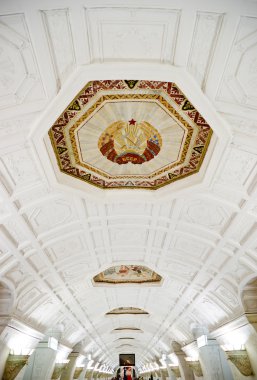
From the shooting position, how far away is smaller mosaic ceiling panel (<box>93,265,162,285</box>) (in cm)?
1587

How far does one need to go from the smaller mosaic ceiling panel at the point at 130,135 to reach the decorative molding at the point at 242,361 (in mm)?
9024

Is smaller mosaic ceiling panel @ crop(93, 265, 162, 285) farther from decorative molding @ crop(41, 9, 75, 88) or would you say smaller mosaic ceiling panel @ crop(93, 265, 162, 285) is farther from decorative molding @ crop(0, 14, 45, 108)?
decorative molding @ crop(41, 9, 75, 88)

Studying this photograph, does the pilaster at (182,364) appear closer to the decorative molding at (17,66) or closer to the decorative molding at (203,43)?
the decorative molding at (203,43)

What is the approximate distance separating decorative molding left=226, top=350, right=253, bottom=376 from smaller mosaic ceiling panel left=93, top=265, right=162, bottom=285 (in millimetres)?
5172

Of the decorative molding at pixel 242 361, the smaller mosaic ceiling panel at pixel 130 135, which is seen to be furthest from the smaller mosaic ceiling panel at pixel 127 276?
the smaller mosaic ceiling panel at pixel 130 135

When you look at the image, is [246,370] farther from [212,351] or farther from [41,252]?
[41,252]

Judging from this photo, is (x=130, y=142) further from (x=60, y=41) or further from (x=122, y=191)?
(x=60, y=41)

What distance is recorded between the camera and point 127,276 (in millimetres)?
16734

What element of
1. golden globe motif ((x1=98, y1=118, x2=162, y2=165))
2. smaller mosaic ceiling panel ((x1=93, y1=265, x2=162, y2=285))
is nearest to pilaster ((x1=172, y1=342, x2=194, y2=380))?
smaller mosaic ceiling panel ((x1=93, y1=265, x2=162, y2=285))

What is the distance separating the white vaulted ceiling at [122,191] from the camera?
4.64 meters

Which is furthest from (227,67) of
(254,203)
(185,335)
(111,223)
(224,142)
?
(185,335)

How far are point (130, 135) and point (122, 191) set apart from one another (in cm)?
241

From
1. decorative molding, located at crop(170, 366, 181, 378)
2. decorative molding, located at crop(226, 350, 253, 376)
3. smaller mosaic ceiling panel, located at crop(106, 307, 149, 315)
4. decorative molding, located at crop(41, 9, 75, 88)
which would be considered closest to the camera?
decorative molding, located at crop(41, 9, 75, 88)

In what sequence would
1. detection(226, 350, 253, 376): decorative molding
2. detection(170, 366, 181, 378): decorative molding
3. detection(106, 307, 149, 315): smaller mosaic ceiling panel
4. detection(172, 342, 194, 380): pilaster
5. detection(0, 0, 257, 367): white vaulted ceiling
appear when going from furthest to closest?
detection(170, 366, 181, 378): decorative molding
detection(106, 307, 149, 315): smaller mosaic ceiling panel
detection(172, 342, 194, 380): pilaster
detection(226, 350, 253, 376): decorative molding
detection(0, 0, 257, 367): white vaulted ceiling
